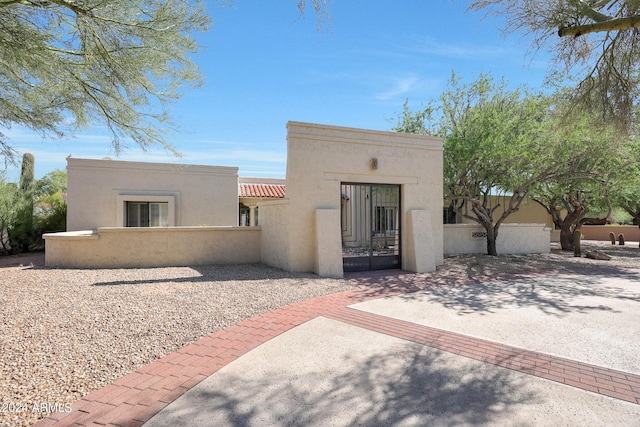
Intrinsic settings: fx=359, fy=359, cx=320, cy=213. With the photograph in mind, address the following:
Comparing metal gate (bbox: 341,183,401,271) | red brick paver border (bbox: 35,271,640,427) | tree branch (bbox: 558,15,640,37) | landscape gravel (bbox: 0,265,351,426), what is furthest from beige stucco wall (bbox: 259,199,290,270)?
tree branch (bbox: 558,15,640,37)

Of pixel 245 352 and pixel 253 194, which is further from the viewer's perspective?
pixel 253 194

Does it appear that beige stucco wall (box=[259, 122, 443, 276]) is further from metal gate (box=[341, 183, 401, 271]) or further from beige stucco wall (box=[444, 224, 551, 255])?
beige stucco wall (box=[444, 224, 551, 255])

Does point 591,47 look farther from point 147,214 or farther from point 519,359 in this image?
point 147,214

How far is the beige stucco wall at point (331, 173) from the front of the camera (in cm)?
1023

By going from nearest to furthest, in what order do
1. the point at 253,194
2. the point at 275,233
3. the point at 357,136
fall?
the point at 357,136 → the point at 275,233 → the point at 253,194

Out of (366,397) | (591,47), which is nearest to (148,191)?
(366,397)

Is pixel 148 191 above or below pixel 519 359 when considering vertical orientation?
above

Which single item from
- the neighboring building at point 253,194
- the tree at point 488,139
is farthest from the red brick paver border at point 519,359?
the neighboring building at point 253,194

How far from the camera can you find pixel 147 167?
16.7 meters

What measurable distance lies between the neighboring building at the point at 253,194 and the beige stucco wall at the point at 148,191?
87.7 inches

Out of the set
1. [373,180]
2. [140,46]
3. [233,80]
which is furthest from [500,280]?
[140,46]

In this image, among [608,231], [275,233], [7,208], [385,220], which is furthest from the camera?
[608,231]

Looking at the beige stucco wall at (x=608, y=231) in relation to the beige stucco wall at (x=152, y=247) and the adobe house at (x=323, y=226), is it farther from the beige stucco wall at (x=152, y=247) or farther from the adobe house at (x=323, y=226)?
the beige stucco wall at (x=152, y=247)

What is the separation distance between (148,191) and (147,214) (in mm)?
1085
